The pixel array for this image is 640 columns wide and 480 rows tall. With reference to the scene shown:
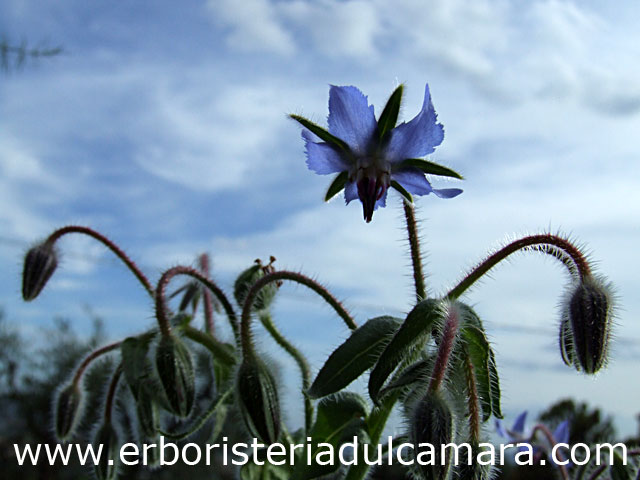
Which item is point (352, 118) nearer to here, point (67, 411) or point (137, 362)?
point (137, 362)

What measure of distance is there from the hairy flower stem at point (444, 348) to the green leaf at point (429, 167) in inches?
9.6

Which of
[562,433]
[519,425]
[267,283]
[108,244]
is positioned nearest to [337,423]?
[267,283]

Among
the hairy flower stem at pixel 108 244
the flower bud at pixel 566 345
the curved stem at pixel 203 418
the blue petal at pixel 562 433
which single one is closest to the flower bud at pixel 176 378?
the curved stem at pixel 203 418

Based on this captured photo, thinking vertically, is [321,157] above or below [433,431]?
above

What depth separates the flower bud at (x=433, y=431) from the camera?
30.0 inches

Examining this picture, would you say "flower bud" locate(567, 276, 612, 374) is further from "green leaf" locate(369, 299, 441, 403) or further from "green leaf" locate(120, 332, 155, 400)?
"green leaf" locate(120, 332, 155, 400)

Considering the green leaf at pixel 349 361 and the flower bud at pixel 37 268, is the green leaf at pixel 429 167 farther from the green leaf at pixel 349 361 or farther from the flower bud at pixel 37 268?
the flower bud at pixel 37 268

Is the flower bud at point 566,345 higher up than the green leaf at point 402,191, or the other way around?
the green leaf at point 402,191

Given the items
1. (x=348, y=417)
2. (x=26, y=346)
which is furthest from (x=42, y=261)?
(x=26, y=346)

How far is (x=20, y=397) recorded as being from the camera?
636 cm

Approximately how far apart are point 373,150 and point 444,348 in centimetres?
31

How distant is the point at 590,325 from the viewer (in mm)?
917

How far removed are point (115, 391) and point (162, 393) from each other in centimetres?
18

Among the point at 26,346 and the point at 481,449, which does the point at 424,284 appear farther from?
the point at 26,346
